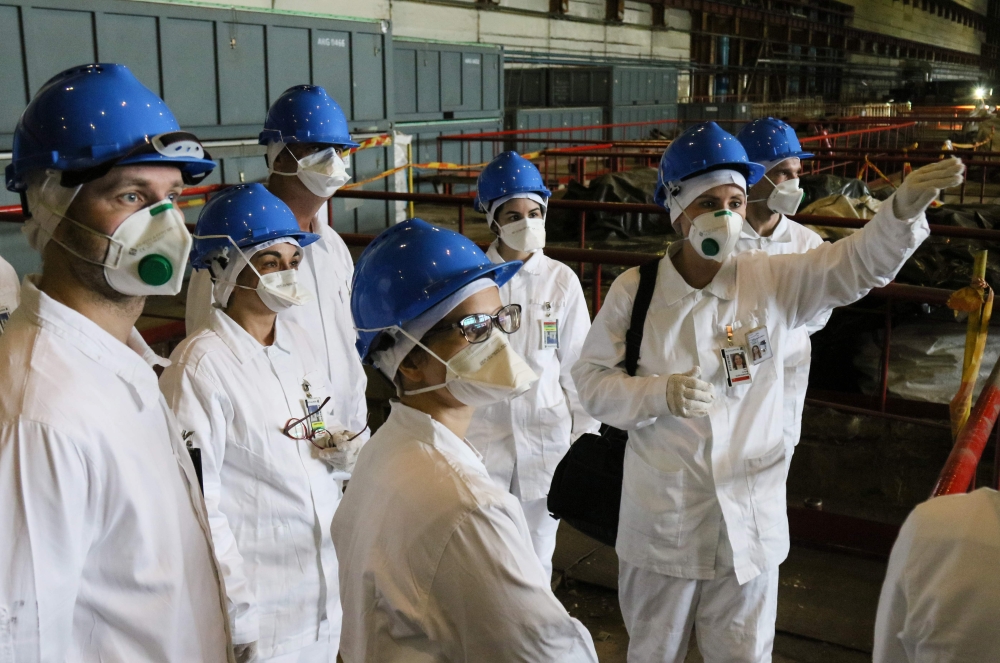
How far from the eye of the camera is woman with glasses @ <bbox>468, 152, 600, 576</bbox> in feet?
11.9

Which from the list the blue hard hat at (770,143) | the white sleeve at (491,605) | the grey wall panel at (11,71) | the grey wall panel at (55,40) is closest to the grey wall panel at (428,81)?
the grey wall panel at (55,40)

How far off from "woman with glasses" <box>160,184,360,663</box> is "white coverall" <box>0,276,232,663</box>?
1.90 ft

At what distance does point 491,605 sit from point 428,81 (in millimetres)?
14539

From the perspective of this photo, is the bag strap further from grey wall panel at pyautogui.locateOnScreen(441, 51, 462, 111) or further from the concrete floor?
grey wall panel at pyautogui.locateOnScreen(441, 51, 462, 111)

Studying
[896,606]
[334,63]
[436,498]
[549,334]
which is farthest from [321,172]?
[334,63]

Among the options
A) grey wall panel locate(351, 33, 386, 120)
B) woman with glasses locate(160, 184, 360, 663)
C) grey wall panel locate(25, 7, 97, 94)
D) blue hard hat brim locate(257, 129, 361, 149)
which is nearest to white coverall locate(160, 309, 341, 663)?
woman with glasses locate(160, 184, 360, 663)

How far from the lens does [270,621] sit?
8.54ft

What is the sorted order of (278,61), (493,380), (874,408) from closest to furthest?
(493,380), (874,408), (278,61)

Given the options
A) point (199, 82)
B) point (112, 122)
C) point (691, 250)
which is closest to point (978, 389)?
point (691, 250)

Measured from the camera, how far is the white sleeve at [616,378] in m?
2.59

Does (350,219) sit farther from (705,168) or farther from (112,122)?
(112,122)

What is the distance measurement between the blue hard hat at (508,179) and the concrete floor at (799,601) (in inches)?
70.5

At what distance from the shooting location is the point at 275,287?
2.94 metres

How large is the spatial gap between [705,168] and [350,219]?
9.77m
